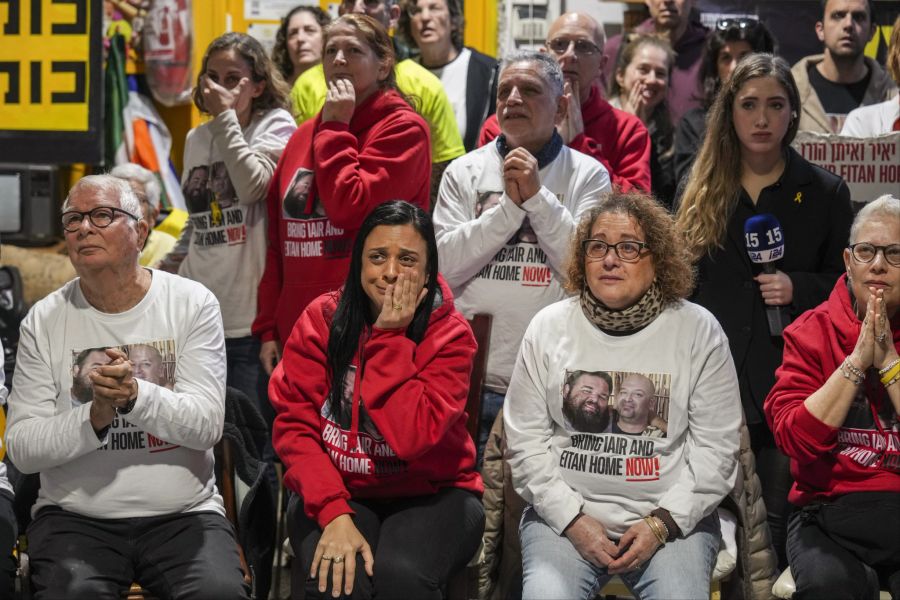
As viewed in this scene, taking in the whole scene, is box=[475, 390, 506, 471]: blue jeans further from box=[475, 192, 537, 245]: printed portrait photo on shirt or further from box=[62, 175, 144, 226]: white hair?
box=[62, 175, 144, 226]: white hair

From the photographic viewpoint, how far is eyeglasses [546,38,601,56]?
3.98m

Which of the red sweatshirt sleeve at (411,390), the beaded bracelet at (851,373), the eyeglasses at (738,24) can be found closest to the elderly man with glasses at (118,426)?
the red sweatshirt sleeve at (411,390)

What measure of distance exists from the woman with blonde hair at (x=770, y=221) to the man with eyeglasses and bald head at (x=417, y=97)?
957 millimetres

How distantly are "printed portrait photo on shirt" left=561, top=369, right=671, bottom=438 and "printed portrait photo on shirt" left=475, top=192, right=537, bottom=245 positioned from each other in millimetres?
676

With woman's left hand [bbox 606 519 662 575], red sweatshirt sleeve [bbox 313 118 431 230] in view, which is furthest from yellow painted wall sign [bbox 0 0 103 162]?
woman's left hand [bbox 606 519 662 575]

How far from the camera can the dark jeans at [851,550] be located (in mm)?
2744

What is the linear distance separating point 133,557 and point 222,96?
1.58m

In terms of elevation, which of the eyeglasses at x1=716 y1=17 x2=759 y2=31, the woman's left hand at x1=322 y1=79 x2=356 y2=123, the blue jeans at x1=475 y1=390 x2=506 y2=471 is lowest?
the blue jeans at x1=475 y1=390 x2=506 y2=471

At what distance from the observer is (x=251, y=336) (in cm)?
380

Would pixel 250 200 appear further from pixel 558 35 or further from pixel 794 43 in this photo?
pixel 794 43

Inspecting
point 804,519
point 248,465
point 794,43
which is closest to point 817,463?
point 804,519

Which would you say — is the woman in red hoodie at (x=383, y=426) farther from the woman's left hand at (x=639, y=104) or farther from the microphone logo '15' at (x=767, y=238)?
the woman's left hand at (x=639, y=104)

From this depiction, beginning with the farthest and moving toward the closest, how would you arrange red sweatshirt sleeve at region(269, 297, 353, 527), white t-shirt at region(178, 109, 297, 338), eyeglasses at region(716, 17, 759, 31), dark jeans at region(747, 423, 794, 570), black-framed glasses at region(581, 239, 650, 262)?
eyeglasses at region(716, 17, 759, 31), white t-shirt at region(178, 109, 297, 338), dark jeans at region(747, 423, 794, 570), black-framed glasses at region(581, 239, 650, 262), red sweatshirt sleeve at region(269, 297, 353, 527)

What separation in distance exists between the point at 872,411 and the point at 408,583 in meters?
1.23
